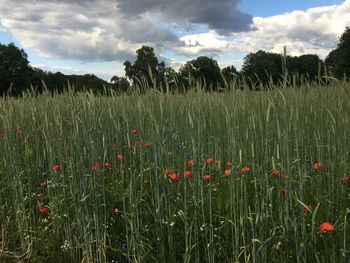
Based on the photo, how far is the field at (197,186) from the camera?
7.32ft

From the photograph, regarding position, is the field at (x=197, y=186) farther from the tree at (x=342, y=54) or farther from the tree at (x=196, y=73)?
the tree at (x=342, y=54)

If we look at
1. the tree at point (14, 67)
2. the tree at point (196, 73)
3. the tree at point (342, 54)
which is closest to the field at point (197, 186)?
the tree at point (196, 73)

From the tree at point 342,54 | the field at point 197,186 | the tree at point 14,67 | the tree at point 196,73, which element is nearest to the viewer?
the field at point 197,186

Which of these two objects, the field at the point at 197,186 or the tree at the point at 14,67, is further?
the tree at the point at 14,67

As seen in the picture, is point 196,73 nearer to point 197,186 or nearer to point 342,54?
point 197,186

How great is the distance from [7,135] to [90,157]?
1.05 metres

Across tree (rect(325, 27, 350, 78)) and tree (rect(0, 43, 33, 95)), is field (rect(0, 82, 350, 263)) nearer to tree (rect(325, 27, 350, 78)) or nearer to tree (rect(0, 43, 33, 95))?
tree (rect(325, 27, 350, 78))

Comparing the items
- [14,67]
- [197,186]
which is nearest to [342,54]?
[14,67]

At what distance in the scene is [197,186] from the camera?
259cm

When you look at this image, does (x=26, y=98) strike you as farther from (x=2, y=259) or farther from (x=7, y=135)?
(x=2, y=259)

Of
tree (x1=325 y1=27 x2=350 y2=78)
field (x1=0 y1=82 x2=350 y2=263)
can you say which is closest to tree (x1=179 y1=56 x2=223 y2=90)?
field (x1=0 y1=82 x2=350 y2=263)

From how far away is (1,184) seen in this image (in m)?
3.65

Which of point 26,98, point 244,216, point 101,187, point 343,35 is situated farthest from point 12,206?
point 343,35

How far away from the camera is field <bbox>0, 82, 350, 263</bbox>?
2232 millimetres
